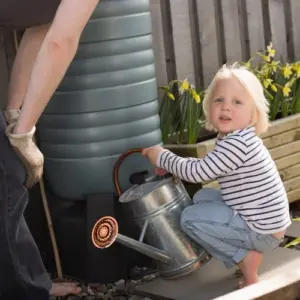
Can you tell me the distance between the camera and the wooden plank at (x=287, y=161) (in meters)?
3.69

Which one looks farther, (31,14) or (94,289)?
(94,289)

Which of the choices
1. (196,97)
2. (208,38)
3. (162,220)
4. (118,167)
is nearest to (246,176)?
(162,220)

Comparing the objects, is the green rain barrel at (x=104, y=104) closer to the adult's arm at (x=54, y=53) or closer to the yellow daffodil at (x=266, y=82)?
the yellow daffodil at (x=266, y=82)

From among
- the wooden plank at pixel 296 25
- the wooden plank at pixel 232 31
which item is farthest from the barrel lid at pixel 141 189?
the wooden plank at pixel 296 25

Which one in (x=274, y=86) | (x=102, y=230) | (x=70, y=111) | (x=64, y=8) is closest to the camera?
(x=64, y=8)

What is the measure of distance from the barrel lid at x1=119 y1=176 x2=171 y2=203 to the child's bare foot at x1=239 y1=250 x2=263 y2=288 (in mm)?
393

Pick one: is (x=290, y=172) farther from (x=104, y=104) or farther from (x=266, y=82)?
(x=104, y=104)

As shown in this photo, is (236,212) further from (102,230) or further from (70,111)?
(70,111)

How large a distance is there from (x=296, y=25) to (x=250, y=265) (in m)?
1.95

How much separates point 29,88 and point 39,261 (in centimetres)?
54

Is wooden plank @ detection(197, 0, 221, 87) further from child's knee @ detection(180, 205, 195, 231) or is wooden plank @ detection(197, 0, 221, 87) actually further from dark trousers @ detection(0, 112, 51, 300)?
dark trousers @ detection(0, 112, 51, 300)

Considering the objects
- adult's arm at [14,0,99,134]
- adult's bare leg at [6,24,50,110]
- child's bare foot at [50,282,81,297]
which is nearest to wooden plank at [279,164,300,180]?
child's bare foot at [50,282,81,297]

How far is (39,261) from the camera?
7.80 ft

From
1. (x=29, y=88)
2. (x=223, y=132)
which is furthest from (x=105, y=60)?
(x=29, y=88)
